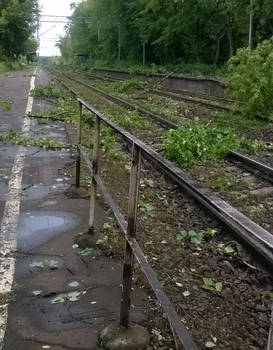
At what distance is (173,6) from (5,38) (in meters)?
21.3

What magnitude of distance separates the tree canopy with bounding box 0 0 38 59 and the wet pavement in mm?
44801

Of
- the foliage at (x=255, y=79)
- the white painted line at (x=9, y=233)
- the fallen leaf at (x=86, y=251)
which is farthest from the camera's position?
the foliage at (x=255, y=79)

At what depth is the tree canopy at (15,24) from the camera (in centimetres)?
4741

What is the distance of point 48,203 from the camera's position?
6.10m

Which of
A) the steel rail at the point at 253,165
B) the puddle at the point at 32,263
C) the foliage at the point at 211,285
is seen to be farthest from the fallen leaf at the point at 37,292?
the steel rail at the point at 253,165

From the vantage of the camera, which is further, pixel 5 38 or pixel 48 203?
pixel 5 38

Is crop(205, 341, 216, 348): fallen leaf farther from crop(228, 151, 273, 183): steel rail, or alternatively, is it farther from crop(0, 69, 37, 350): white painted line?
crop(228, 151, 273, 183): steel rail

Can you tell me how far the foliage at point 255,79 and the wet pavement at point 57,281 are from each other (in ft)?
26.0

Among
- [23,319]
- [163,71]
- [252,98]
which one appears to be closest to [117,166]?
[23,319]

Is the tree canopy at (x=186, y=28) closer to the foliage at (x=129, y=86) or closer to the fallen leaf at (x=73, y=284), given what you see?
the foliage at (x=129, y=86)

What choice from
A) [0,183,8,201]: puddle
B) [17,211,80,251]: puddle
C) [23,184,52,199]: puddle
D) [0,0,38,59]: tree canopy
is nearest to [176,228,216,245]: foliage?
[17,211,80,251]: puddle

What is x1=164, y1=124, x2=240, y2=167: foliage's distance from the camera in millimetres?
8562

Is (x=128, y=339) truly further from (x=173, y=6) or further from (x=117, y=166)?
(x=173, y=6)

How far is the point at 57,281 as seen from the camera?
13.1ft
